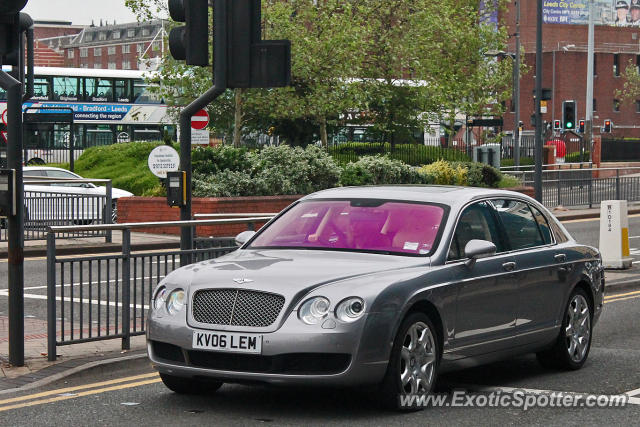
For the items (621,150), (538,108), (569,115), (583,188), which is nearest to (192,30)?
(538,108)

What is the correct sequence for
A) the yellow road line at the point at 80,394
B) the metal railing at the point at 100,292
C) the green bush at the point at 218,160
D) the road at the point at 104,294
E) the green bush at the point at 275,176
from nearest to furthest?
the yellow road line at the point at 80,394 < the metal railing at the point at 100,292 < the road at the point at 104,294 < the green bush at the point at 275,176 < the green bush at the point at 218,160

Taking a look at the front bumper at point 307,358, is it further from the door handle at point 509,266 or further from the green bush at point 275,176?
the green bush at point 275,176

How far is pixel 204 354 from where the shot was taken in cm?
732

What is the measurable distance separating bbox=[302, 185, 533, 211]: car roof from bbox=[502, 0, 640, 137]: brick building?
87080 mm

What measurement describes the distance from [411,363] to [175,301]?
5.09 ft

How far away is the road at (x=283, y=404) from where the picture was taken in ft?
23.8

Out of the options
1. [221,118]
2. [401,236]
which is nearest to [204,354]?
[401,236]

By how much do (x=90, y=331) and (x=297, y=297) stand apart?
3.26 meters

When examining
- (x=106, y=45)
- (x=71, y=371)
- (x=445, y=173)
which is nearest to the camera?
(x=71, y=371)

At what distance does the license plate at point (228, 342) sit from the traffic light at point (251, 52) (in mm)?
3820

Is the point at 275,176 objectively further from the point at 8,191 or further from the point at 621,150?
the point at 621,150

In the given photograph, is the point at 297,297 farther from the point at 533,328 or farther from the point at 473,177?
the point at 473,177

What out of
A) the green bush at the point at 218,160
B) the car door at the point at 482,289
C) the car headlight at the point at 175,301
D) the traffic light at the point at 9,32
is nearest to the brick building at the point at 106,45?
the green bush at the point at 218,160

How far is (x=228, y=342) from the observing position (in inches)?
281
